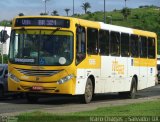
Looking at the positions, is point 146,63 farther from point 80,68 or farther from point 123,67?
point 80,68

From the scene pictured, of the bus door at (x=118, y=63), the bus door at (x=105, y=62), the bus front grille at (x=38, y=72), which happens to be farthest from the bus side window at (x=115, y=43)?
the bus front grille at (x=38, y=72)

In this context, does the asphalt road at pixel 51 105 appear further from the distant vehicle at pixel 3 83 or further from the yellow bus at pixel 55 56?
the yellow bus at pixel 55 56

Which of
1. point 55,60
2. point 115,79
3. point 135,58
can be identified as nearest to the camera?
point 55,60

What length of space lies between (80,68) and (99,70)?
7.53 ft

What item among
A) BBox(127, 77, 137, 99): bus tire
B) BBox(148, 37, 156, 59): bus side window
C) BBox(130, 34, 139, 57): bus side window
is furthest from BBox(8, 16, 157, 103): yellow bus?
BBox(148, 37, 156, 59): bus side window

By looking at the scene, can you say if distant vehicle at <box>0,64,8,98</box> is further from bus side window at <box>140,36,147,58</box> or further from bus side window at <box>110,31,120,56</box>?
bus side window at <box>140,36,147,58</box>

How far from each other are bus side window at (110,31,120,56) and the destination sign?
156 inches

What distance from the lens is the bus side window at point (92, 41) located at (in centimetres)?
2356

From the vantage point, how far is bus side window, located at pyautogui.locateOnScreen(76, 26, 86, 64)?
22.5 meters

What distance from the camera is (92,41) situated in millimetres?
23875

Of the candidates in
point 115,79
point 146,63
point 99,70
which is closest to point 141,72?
point 146,63

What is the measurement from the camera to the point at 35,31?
22.7m

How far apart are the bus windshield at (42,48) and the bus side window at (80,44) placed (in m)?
0.36

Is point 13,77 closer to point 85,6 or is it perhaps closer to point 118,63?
point 118,63
